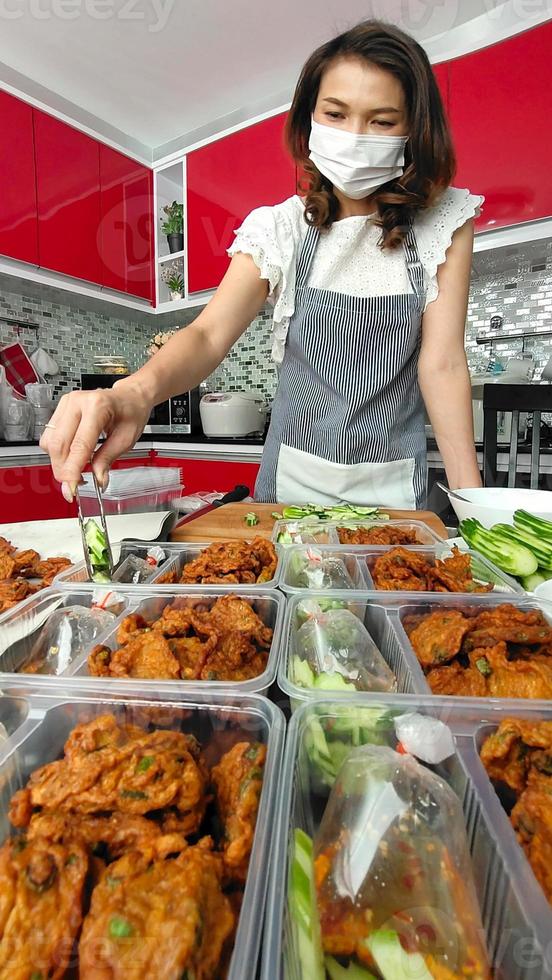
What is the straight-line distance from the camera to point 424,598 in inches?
32.8

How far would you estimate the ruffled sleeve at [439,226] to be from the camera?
1.62 meters

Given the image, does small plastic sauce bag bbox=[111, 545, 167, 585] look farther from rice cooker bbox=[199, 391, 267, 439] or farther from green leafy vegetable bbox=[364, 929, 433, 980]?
rice cooker bbox=[199, 391, 267, 439]

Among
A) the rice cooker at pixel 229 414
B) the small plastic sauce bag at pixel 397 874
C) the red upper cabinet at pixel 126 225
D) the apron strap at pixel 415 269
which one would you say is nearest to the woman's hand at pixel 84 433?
the small plastic sauce bag at pixel 397 874

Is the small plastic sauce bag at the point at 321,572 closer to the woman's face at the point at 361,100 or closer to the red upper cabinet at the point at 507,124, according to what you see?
the woman's face at the point at 361,100

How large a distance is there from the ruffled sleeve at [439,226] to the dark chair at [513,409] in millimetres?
494

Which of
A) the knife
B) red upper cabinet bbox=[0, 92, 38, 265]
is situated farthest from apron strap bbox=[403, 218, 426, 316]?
red upper cabinet bbox=[0, 92, 38, 265]

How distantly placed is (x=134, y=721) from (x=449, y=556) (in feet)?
2.33

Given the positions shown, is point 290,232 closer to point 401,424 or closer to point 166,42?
point 401,424

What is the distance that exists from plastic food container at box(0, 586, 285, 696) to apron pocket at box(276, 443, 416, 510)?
893 millimetres

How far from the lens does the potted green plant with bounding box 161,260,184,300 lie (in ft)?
13.9

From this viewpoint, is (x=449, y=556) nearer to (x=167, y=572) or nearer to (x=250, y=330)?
(x=167, y=572)

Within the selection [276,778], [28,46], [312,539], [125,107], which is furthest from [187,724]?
[125,107]

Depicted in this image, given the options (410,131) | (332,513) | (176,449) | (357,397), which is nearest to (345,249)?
(410,131)

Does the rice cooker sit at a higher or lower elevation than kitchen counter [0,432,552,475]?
higher
